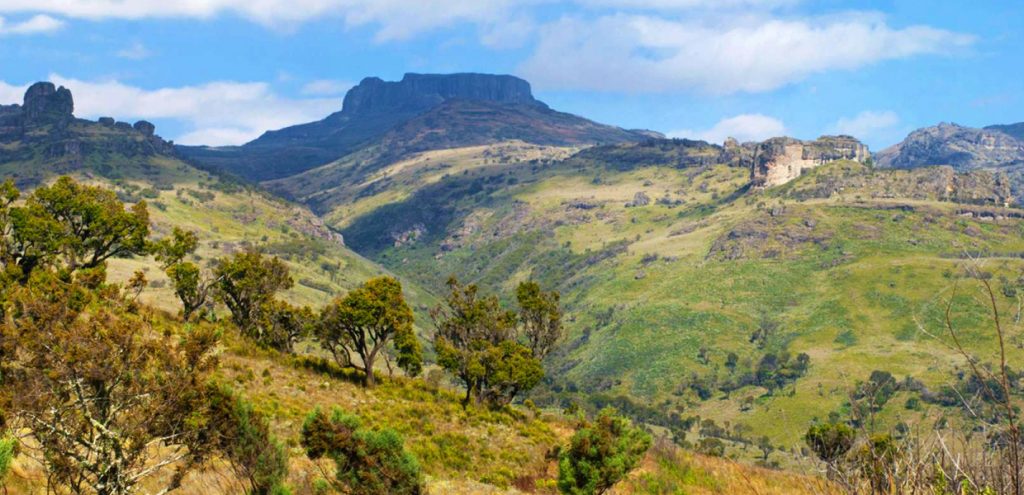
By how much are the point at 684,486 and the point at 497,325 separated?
26982 millimetres

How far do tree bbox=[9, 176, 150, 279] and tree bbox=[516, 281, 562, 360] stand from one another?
27.6 meters

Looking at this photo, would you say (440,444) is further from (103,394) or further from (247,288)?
(247,288)

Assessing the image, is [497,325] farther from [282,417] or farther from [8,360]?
[8,360]

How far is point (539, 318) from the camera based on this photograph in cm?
5456

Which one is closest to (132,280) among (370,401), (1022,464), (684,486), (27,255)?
(27,255)

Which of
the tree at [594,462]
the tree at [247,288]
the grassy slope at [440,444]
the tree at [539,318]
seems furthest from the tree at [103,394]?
the tree at [247,288]

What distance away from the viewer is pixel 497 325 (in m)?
52.8

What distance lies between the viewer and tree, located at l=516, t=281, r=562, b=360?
5384 centimetres

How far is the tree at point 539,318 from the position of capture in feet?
177

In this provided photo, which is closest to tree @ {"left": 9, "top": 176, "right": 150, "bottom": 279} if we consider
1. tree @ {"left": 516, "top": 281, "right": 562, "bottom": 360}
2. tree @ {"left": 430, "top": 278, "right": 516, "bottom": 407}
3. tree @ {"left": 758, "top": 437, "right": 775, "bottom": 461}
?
tree @ {"left": 430, "top": 278, "right": 516, "bottom": 407}

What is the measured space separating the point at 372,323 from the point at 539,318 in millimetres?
14101

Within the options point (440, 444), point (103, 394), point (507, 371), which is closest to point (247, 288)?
point (507, 371)

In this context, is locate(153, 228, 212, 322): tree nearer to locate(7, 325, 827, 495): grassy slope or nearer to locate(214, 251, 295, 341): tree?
locate(214, 251, 295, 341): tree

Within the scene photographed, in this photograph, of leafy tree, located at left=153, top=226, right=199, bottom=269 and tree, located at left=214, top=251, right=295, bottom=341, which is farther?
tree, located at left=214, top=251, right=295, bottom=341
